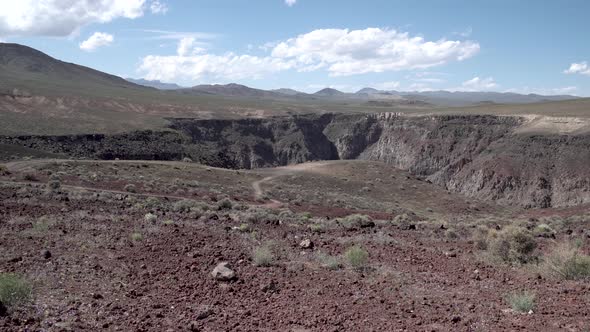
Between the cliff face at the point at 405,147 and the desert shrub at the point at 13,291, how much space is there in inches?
1965

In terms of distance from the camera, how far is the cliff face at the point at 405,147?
53656 mm

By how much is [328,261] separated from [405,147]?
7641cm

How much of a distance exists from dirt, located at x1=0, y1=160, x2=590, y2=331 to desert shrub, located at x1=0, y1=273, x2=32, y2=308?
0.19 m

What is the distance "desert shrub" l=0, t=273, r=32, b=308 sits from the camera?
6.86 m

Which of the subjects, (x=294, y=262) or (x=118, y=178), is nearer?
(x=294, y=262)

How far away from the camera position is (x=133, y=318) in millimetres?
6859

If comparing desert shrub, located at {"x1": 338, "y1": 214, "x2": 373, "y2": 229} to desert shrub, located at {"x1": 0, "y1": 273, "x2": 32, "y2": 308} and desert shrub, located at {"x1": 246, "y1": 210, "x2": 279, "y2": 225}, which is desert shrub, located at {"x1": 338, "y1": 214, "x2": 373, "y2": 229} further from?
desert shrub, located at {"x1": 0, "y1": 273, "x2": 32, "y2": 308}

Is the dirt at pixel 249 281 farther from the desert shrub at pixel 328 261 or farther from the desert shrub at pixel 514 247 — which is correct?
the desert shrub at pixel 514 247

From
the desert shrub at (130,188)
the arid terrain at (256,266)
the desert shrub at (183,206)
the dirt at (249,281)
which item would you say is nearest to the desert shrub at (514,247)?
the arid terrain at (256,266)

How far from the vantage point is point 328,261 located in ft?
33.6

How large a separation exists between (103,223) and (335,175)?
137ft

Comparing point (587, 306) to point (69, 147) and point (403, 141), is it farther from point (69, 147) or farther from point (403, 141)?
point (403, 141)

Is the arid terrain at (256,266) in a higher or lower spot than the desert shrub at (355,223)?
higher

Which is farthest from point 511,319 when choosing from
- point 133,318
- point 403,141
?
point 403,141
